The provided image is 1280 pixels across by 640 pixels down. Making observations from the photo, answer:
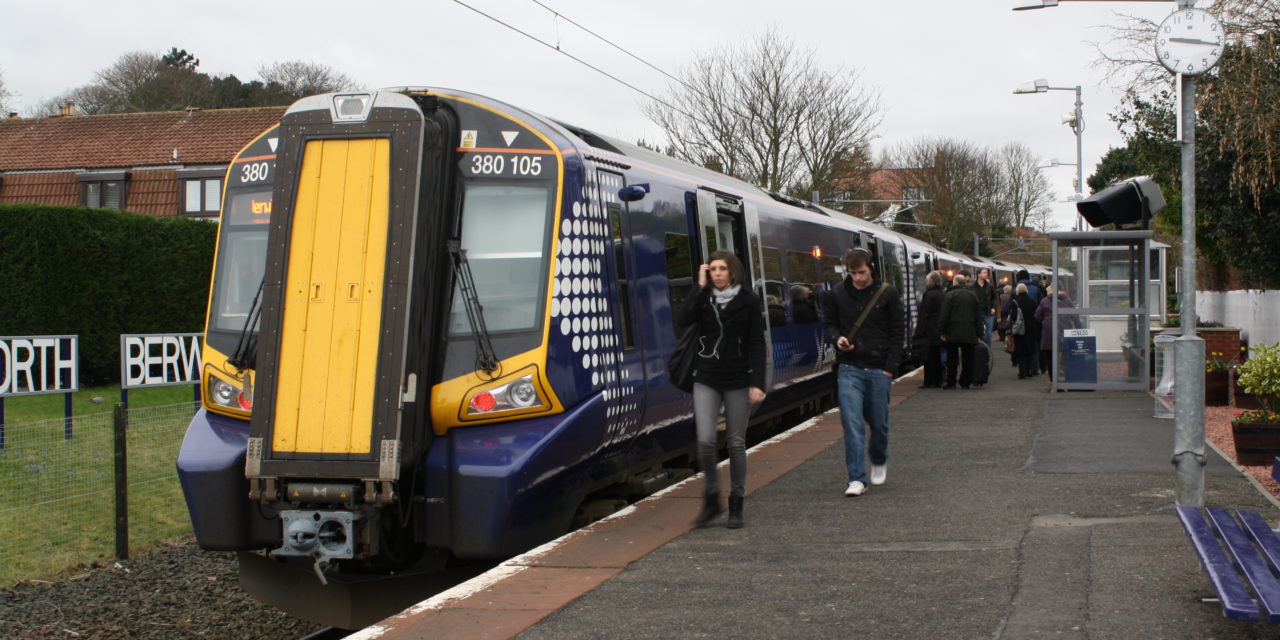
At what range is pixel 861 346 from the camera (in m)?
8.22

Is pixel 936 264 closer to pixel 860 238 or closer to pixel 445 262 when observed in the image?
pixel 860 238

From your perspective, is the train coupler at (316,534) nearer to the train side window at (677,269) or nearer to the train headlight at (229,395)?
the train headlight at (229,395)

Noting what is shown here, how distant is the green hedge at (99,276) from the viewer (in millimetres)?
18906

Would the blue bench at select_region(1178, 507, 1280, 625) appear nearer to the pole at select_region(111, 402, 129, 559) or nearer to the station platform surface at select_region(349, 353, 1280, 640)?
the station platform surface at select_region(349, 353, 1280, 640)

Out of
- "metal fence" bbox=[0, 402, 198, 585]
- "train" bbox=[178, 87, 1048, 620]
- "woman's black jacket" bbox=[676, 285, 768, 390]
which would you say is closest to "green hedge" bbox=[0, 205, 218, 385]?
"metal fence" bbox=[0, 402, 198, 585]

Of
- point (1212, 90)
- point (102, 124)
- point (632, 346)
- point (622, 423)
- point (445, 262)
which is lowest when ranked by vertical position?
point (622, 423)

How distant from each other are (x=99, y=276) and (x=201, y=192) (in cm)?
1459

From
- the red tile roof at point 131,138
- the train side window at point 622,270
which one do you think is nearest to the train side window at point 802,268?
the train side window at point 622,270

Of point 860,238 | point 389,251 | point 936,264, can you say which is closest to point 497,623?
point 389,251

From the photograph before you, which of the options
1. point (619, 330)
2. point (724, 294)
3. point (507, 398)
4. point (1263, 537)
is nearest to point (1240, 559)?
point (1263, 537)

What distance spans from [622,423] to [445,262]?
1.59m

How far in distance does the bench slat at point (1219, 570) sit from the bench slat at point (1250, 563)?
4cm

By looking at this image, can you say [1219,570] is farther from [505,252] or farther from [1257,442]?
[1257,442]

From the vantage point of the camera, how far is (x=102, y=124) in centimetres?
3728
